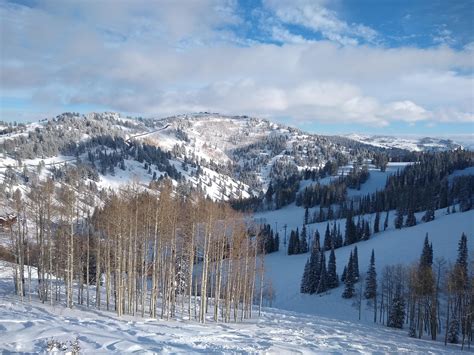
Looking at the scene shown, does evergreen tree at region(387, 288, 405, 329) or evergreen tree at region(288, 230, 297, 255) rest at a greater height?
evergreen tree at region(387, 288, 405, 329)

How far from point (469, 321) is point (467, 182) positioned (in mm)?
147287

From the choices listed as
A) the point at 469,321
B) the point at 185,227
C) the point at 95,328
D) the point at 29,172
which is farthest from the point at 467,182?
the point at 29,172

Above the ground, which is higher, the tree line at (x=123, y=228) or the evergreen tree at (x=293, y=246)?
the tree line at (x=123, y=228)

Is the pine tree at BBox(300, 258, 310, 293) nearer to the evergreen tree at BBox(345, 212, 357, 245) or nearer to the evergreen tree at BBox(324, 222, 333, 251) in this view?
the evergreen tree at BBox(324, 222, 333, 251)

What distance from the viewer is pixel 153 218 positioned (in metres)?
26.8

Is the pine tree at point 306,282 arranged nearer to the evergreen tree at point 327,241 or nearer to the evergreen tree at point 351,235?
the evergreen tree at point 327,241

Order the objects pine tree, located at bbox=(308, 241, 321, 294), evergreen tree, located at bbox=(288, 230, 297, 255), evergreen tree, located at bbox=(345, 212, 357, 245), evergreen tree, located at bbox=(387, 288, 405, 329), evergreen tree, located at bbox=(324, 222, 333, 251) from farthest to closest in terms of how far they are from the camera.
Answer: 1. evergreen tree, located at bbox=(345, 212, 357, 245)
2. evergreen tree, located at bbox=(324, 222, 333, 251)
3. evergreen tree, located at bbox=(288, 230, 297, 255)
4. pine tree, located at bbox=(308, 241, 321, 294)
5. evergreen tree, located at bbox=(387, 288, 405, 329)

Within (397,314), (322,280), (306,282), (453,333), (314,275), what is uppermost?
(453,333)

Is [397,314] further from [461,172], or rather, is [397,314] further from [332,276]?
[461,172]

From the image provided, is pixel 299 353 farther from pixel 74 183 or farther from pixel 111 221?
pixel 74 183

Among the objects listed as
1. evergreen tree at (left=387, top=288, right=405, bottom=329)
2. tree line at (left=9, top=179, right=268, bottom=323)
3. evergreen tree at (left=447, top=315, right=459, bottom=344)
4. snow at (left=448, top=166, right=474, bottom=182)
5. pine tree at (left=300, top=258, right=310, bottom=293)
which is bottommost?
pine tree at (left=300, top=258, right=310, bottom=293)

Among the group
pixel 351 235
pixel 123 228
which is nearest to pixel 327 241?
pixel 351 235

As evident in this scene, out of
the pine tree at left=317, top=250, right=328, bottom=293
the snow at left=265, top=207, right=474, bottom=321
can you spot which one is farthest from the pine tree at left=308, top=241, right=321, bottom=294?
the snow at left=265, top=207, right=474, bottom=321

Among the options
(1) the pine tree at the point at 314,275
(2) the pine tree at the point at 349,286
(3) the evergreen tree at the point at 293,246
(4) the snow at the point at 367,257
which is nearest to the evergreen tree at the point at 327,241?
(4) the snow at the point at 367,257
